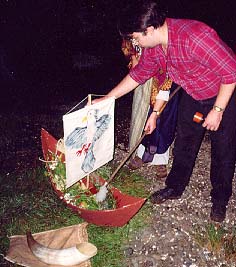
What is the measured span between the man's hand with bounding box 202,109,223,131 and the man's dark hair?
3.49 ft

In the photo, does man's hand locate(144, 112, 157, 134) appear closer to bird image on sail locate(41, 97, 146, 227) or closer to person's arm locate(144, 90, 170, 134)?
person's arm locate(144, 90, 170, 134)

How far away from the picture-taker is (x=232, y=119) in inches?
138

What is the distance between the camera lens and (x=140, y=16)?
2861mm

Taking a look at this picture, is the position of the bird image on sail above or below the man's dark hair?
below

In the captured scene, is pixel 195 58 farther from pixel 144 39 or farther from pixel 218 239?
pixel 218 239

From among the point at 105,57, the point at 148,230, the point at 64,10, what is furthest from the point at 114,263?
the point at 64,10

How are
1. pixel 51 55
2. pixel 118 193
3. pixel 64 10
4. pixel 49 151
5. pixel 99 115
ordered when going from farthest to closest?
pixel 64 10
pixel 51 55
pixel 49 151
pixel 118 193
pixel 99 115

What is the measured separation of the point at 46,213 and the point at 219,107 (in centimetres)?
271

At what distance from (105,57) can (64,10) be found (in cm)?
388

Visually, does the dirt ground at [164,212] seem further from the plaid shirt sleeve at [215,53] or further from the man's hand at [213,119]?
the plaid shirt sleeve at [215,53]

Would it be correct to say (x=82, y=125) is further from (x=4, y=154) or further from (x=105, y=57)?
(x=105, y=57)

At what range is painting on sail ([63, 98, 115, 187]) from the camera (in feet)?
10.6

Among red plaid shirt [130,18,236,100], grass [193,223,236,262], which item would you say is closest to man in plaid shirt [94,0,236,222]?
red plaid shirt [130,18,236,100]

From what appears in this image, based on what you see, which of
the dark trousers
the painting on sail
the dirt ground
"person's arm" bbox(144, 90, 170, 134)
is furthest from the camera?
"person's arm" bbox(144, 90, 170, 134)
